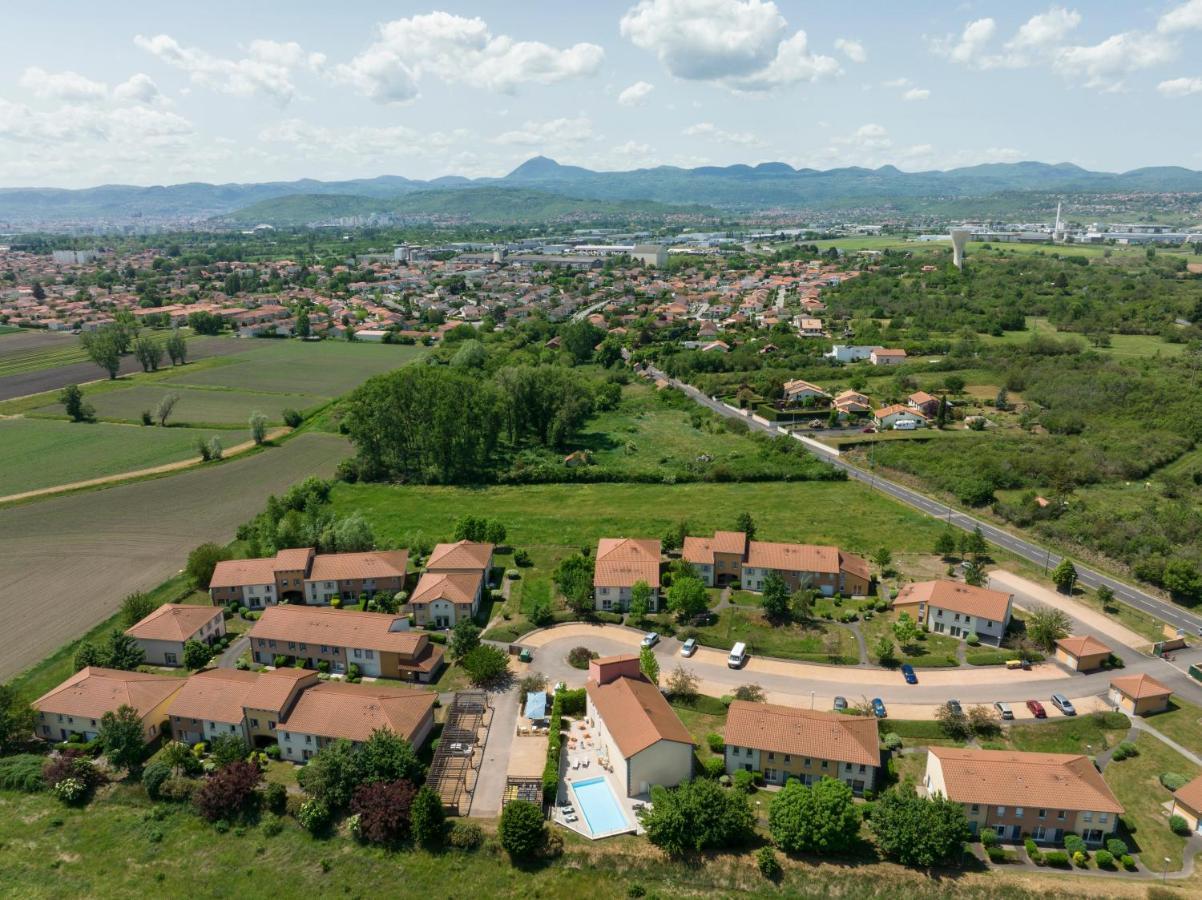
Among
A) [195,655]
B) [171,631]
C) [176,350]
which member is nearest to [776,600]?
[195,655]

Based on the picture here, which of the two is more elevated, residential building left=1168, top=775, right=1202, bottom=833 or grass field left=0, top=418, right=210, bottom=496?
grass field left=0, top=418, right=210, bottom=496

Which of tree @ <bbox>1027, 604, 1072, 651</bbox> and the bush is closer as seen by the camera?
the bush

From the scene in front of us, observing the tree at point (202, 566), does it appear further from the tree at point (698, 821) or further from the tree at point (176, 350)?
the tree at point (176, 350)

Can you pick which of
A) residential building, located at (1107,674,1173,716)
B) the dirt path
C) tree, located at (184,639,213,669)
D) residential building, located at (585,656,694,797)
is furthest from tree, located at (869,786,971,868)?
the dirt path

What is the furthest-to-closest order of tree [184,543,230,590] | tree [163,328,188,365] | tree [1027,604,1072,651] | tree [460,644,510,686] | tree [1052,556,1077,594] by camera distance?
tree [163,328,188,365]
tree [184,543,230,590]
tree [1052,556,1077,594]
tree [1027,604,1072,651]
tree [460,644,510,686]

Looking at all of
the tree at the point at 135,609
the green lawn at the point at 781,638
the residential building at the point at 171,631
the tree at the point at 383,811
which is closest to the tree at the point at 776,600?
the green lawn at the point at 781,638

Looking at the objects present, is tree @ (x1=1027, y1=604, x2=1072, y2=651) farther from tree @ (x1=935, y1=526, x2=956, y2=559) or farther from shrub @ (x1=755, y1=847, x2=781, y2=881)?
shrub @ (x1=755, y1=847, x2=781, y2=881)

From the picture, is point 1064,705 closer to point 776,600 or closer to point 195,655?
point 776,600

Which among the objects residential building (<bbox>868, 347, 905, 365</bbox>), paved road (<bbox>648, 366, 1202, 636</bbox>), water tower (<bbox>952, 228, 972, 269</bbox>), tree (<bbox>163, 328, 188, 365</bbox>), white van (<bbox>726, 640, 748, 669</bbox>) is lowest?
paved road (<bbox>648, 366, 1202, 636</bbox>)
